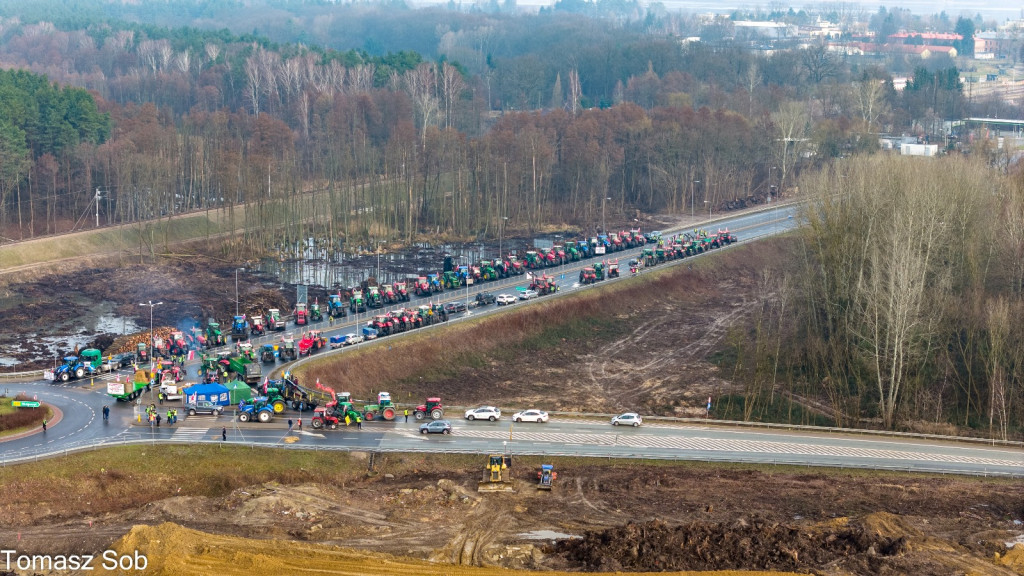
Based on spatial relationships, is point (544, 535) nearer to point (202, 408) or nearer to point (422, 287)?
point (202, 408)

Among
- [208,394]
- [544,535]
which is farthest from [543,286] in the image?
[544,535]

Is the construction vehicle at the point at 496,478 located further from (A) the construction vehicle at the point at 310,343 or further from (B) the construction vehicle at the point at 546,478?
(A) the construction vehicle at the point at 310,343

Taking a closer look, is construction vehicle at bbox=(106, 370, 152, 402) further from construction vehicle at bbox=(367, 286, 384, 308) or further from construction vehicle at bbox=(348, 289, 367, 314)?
construction vehicle at bbox=(367, 286, 384, 308)

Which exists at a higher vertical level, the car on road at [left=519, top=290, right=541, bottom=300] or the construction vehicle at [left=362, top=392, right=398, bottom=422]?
the construction vehicle at [left=362, top=392, right=398, bottom=422]

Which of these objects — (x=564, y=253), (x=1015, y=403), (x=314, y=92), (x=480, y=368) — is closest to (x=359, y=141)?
(x=314, y=92)

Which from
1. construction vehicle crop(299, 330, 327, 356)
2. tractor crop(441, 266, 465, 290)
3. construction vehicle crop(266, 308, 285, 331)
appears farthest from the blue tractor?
tractor crop(441, 266, 465, 290)
